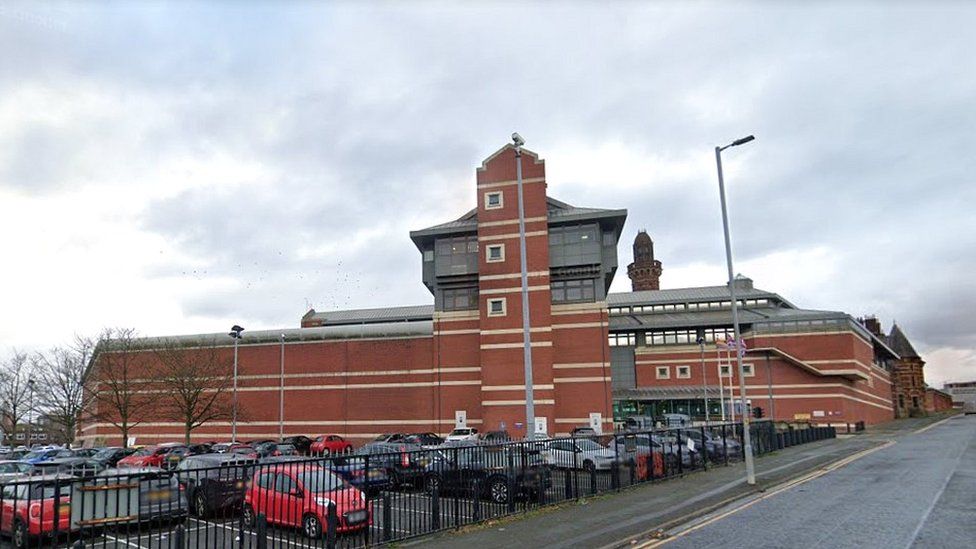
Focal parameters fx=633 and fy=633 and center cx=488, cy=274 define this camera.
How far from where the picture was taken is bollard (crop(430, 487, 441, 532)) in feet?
41.3

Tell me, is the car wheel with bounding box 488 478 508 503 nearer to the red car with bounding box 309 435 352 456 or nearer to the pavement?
the pavement

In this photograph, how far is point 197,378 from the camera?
50719 mm

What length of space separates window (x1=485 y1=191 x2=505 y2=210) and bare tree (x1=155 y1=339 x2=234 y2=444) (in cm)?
2644

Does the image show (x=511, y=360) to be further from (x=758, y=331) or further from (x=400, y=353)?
(x=758, y=331)

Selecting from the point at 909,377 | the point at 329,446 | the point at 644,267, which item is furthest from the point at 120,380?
the point at 909,377

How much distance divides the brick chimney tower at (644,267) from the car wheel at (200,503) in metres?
115

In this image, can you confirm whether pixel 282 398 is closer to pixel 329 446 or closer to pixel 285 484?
pixel 329 446

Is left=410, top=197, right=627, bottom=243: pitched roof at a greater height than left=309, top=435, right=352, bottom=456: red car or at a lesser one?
greater

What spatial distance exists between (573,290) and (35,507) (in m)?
42.1

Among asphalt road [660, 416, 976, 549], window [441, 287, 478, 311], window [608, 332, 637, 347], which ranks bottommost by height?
asphalt road [660, 416, 976, 549]

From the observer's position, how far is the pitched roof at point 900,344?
142 meters

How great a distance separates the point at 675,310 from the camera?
80.4m

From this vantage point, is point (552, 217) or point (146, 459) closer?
point (146, 459)

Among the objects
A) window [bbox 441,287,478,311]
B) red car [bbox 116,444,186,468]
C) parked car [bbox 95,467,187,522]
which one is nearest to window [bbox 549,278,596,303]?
window [bbox 441,287,478,311]
